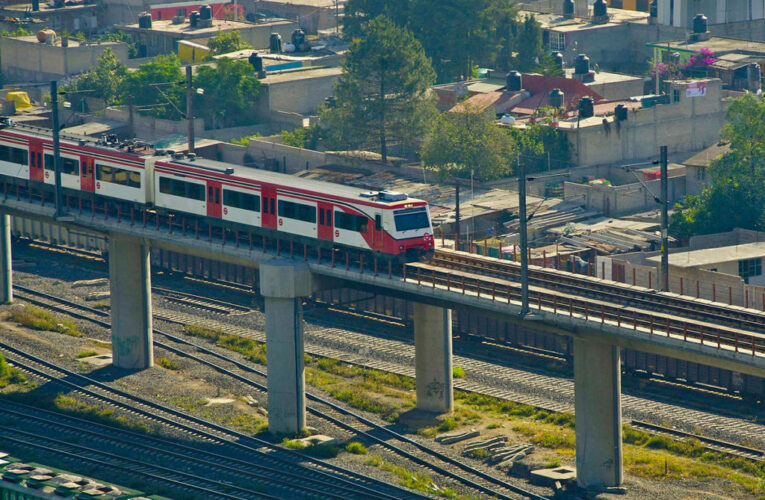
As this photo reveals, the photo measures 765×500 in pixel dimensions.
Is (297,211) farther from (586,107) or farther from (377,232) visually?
(586,107)

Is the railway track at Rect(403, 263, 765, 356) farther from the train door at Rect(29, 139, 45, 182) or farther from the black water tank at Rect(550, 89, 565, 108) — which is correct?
the black water tank at Rect(550, 89, 565, 108)

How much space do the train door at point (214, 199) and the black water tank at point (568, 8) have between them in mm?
75832

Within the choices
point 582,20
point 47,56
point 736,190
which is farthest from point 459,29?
point 736,190

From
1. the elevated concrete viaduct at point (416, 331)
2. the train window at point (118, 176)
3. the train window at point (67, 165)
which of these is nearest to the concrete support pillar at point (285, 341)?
the elevated concrete viaduct at point (416, 331)

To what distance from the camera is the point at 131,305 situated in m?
72.8

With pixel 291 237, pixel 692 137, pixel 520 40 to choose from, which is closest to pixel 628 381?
pixel 291 237

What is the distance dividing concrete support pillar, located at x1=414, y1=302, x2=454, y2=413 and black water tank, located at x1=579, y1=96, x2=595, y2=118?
40772mm

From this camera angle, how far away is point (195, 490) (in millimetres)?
55688

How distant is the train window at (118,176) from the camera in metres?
69.4

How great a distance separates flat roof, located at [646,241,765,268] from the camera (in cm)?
7269

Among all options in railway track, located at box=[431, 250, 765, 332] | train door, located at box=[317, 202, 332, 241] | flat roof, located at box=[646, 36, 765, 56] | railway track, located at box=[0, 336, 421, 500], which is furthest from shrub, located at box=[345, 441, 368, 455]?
flat roof, located at box=[646, 36, 765, 56]

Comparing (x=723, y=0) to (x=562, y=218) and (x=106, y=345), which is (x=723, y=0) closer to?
(x=562, y=218)

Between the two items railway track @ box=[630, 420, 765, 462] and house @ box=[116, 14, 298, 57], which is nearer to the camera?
railway track @ box=[630, 420, 765, 462]

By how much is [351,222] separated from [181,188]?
418 inches
